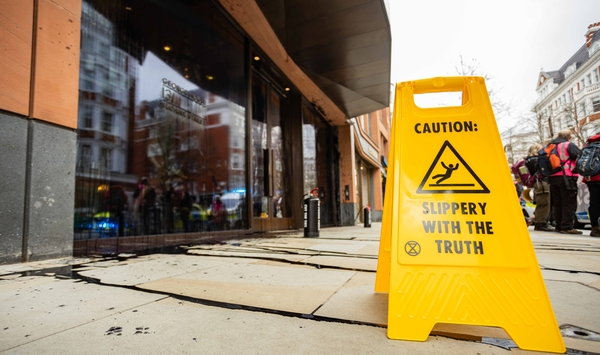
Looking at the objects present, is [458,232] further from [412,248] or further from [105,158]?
[105,158]

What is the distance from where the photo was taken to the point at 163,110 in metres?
7.47

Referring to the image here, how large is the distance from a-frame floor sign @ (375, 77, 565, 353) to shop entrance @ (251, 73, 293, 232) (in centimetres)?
691

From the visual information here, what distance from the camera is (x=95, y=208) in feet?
17.7

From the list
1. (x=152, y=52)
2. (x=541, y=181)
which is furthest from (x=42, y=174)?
(x=541, y=181)

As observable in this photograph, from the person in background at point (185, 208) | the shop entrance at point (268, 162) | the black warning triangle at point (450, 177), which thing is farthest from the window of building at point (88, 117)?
the black warning triangle at point (450, 177)

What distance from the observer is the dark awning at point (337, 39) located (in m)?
6.89

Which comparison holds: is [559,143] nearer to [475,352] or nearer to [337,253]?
[337,253]

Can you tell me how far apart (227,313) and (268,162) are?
24.7 ft

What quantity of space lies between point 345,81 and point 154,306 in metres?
9.93

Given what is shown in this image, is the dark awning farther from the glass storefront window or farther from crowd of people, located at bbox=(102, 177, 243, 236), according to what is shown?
crowd of people, located at bbox=(102, 177, 243, 236)

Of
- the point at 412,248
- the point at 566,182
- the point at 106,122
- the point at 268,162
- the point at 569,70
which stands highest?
the point at 106,122

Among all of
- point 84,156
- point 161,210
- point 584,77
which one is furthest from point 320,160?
point 584,77

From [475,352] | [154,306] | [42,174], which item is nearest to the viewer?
[475,352]

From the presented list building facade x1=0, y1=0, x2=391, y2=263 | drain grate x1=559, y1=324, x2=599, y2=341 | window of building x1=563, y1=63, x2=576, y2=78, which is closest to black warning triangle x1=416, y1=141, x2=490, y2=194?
window of building x1=563, y1=63, x2=576, y2=78
